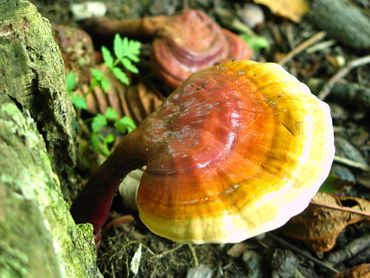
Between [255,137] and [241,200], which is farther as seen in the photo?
[255,137]

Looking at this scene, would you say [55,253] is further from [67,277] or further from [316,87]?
[316,87]

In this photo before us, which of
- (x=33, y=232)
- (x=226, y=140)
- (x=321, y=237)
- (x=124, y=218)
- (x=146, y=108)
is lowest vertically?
(x=321, y=237)

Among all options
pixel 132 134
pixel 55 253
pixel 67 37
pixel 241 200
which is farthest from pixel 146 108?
pixel 55 253

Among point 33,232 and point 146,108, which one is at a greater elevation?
point 33,232

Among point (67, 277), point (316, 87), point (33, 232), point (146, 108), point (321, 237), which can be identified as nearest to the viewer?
point (33, 232)

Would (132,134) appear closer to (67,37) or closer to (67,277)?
(67,277)

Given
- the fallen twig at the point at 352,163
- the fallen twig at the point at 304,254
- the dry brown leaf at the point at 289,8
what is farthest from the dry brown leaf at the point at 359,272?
the dry brown leaf at the point at 289,8

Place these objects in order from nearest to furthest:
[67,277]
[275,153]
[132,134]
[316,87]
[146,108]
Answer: [67,277] → [275,153] → [132,134] → [146,108] → [316,87]
